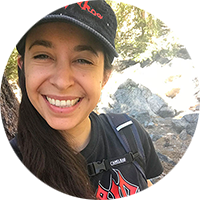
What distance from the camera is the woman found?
92cm

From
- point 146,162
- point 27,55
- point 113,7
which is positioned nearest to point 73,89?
point 27,55

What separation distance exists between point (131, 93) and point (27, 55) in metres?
0.68

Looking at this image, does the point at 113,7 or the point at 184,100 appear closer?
the point at 113,7

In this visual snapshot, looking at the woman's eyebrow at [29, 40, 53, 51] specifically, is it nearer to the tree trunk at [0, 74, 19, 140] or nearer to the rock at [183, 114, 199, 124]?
the tree trunk at [0, 74, 19, 140]

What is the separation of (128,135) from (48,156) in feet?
1.70

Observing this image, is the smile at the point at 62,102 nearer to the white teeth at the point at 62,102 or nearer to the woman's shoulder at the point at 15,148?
the white teeth at the point at 62,102

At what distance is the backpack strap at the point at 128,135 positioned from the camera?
1186 millimetres

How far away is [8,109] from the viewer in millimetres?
1217

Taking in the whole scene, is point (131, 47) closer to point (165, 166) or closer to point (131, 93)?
point (131, 93)

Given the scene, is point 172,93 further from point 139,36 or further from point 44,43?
point 44,43

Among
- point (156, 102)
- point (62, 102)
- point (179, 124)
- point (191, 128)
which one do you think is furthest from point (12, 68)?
point (191, 128)

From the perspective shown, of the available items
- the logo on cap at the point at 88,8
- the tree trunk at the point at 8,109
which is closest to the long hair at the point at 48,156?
the tree trunk at the point at 8,109

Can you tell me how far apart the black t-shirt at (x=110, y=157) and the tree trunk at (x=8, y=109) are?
9 cm

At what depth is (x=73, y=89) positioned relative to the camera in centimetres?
96
